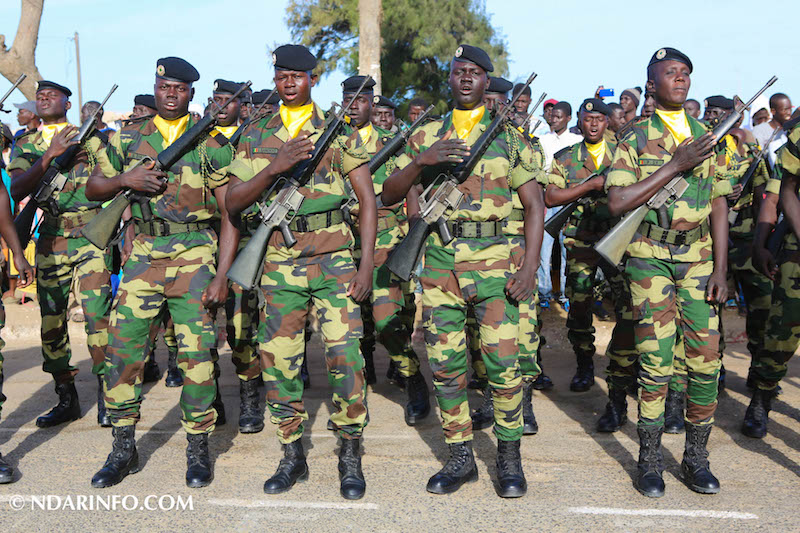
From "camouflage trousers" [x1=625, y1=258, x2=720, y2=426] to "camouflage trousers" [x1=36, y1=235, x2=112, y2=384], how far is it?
12.7 feet

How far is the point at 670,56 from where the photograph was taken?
14.8 feet

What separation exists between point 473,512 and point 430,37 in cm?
2792

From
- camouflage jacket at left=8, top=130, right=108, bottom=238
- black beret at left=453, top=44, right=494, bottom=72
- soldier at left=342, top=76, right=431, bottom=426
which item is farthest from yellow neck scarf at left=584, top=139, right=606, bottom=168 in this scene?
camouflage jacket at left=8, top=130, right=108, bottom=238

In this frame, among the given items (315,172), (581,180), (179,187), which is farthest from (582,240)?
(179,187)

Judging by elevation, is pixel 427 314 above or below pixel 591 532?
above

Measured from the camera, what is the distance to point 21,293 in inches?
430

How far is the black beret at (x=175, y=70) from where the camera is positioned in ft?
15.5

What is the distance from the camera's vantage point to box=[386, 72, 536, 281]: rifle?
439 cm

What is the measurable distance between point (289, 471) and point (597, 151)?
3942 millimetres

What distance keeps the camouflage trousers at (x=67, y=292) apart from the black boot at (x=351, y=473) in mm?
2300

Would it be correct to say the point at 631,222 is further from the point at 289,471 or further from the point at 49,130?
the point at 49,130

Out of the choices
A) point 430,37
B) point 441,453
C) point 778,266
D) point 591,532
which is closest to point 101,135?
point 441,453

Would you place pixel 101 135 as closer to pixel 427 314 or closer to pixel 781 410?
pixel 427 314

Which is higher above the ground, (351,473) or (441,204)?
(441,204)
